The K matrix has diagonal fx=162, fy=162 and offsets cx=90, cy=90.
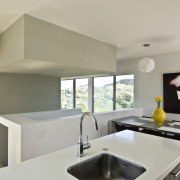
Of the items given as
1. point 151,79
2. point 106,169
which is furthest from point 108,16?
point 151,79

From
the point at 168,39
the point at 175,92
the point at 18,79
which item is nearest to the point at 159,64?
the point at 175,92

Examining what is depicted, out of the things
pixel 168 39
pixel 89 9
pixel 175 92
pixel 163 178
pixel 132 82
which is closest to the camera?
pixel 163 178

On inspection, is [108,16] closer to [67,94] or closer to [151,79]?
[151,79]

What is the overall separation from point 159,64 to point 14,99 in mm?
3555

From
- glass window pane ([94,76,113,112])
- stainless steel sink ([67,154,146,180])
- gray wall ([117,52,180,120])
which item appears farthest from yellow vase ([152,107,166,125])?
glass window pane ([94,76,113,112])

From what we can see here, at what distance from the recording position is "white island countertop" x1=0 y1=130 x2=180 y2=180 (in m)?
1.03

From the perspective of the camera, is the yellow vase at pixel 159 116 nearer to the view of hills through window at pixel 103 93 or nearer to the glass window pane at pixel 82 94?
the view of hills through window at pixel 103 93

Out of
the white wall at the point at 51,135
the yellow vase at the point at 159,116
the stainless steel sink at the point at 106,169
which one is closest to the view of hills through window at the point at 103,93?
the yellow vase at the point at 159,116

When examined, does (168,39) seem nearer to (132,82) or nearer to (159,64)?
(159,64)

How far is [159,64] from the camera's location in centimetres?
391

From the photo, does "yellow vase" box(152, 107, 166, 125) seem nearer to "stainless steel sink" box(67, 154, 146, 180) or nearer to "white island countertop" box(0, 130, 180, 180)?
"white island countertop" box(0, 130, 180, 180)

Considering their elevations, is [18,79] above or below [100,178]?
above

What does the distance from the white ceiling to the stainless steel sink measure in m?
1.49

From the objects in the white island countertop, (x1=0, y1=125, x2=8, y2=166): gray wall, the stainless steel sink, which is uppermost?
the white island countertop
